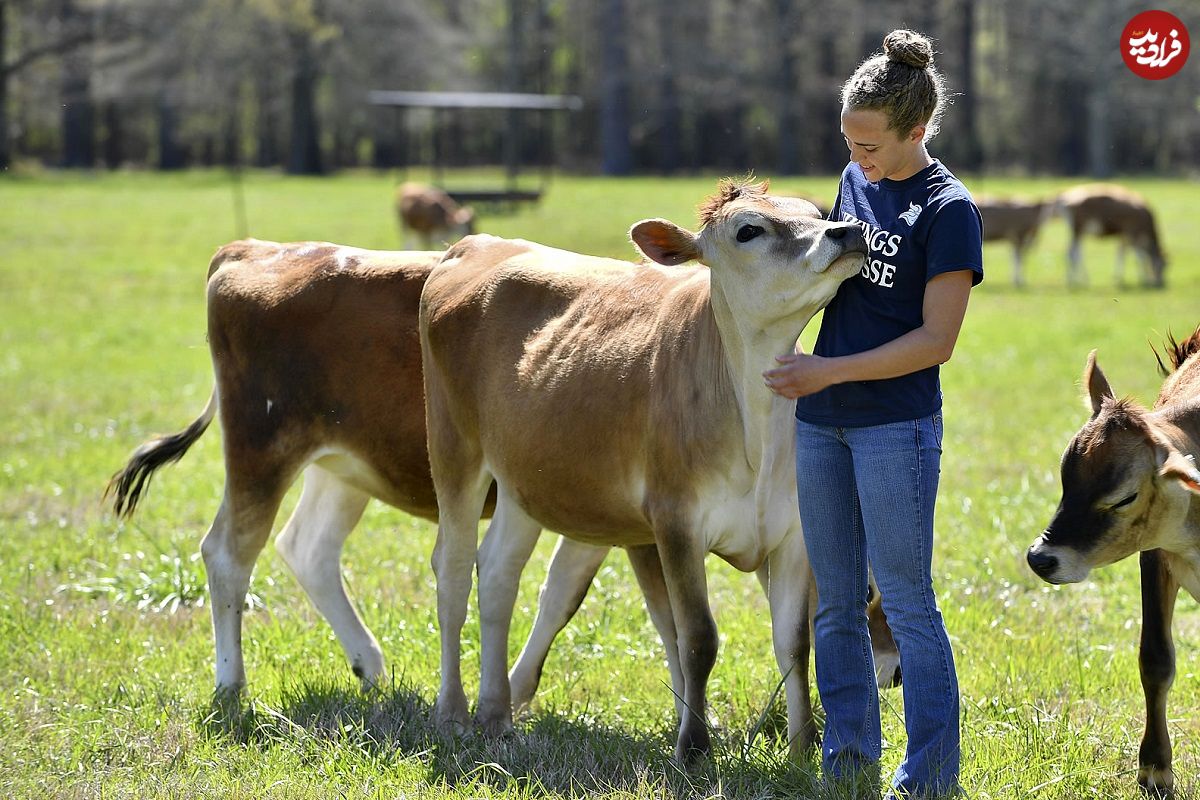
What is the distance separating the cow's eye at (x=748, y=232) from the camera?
430 cm

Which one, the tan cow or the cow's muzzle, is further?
the tan cow

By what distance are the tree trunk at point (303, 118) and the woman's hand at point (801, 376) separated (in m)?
54.3

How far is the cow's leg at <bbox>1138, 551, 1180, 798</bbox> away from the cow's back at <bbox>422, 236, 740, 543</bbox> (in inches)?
53.6

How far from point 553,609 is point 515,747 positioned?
708 mm

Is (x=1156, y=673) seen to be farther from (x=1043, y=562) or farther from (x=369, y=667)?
(x=369, y=667)

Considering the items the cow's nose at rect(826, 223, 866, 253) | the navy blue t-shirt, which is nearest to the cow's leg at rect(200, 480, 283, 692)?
the navy blue t-shirt

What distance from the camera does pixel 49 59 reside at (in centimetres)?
5322

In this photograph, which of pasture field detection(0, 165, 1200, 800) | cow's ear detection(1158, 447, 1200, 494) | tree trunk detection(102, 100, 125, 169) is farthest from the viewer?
tree trunk detection(102, 100, 125, 169)

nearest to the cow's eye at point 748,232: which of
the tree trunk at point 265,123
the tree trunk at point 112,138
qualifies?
the tree trunk at point 265,123

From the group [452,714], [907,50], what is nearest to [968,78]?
[452,714]

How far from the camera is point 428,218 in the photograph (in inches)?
1081

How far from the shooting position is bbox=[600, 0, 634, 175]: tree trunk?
56.8 meters

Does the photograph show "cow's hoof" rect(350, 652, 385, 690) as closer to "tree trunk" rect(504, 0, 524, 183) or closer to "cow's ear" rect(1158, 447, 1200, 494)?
"cow's ear" rect(1158, 447, 1200, 494)

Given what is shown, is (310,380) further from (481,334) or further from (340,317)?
(481,334)
